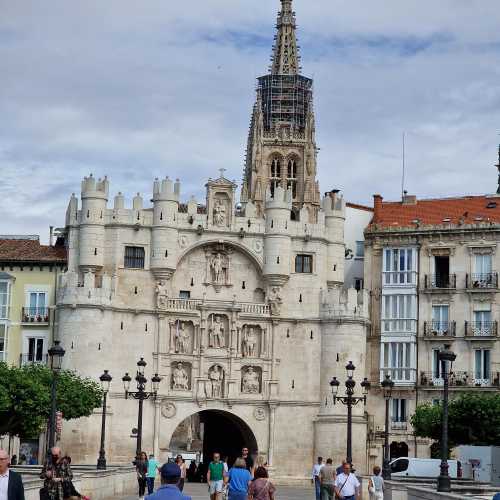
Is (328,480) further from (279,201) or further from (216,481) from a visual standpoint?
(279,201)

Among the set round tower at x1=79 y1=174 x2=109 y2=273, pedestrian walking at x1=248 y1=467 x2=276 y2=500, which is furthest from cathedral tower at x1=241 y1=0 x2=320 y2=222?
pedestrian walking at x1=248 y1=467 x2=276 y2=500

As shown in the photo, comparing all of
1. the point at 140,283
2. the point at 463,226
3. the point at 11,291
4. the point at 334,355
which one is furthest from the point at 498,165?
the point at 11,291

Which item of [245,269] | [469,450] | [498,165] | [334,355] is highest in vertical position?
[498,165]

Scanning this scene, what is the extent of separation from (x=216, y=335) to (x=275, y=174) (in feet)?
107

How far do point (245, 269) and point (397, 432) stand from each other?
44.7 ft

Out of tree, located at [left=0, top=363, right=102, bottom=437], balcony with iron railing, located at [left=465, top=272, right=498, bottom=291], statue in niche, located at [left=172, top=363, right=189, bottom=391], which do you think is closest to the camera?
tree, located at [left=0, top=363, right=102, bottom=437]

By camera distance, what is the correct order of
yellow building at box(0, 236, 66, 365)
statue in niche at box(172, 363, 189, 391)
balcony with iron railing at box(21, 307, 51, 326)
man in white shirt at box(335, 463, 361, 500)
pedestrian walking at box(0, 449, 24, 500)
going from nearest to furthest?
1. pedestrian walking at box(0, 449, 24, 500)
2. man in white shirt at box(335, 463, 361, 500)
3. yellow building at box(0, 236, 66, 365)
4. statue in niche at box(172, 363, 189, 391)
5. balcony with iron railing at box(21, 307, 51, 326)

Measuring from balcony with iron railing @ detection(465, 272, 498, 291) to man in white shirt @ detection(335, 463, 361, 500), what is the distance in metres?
50.6

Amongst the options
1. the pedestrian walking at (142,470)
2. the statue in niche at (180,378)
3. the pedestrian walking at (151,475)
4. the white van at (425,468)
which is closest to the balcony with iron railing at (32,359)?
the statue in niche at (180,378)

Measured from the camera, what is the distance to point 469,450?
63.2 metres

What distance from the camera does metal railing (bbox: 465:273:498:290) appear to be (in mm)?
80250

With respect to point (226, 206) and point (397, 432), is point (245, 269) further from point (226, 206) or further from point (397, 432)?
point (397, 432)

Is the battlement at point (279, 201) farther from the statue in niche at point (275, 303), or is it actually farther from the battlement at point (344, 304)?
the battlement at point (344, 304)

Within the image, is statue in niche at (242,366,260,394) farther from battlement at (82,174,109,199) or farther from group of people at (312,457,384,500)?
group of people at (312,457,384,500)
